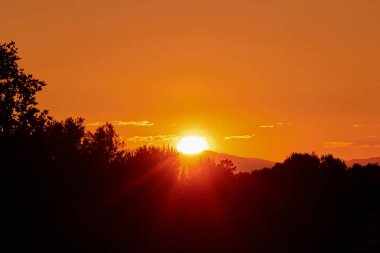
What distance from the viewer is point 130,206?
2945 cm

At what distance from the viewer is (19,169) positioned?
24.8 m

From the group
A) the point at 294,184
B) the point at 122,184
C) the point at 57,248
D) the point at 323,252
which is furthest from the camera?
the point at 294,184

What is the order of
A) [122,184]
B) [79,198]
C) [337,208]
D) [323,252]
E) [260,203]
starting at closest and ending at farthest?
[79,198] → [323,252] → [122,184] → [260,203] → [337,208]

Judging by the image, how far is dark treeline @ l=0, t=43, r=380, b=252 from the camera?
927 inches

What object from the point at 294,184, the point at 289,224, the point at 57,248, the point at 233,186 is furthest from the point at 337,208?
the point at 57,248

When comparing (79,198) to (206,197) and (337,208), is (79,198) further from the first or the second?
(337,208)

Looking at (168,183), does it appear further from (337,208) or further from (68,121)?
(68,121)

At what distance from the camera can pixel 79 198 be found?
26.5 meters

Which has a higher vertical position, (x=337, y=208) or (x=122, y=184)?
(x=122, y=184)

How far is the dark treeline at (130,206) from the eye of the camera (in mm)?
23547

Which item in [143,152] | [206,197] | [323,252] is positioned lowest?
[323,252]

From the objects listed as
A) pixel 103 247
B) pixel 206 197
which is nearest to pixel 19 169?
pixel 103 247

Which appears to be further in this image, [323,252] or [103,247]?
[323,252]

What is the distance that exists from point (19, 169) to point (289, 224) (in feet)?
59.1
